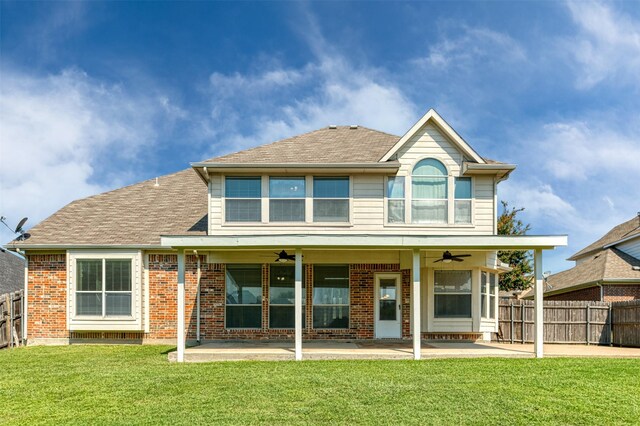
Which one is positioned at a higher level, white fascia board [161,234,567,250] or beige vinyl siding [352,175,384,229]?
beige vinyl siding [352,175,384,229]

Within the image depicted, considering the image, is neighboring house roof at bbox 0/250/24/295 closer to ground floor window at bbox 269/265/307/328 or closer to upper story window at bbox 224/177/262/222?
upper story window at bbox 224/177/262/222

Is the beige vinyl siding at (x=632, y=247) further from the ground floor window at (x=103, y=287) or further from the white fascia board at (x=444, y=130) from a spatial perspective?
the ground floor window at (x=103, y=287)

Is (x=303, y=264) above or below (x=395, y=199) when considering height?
below

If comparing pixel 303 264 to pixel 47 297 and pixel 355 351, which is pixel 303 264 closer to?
pixel 355 351

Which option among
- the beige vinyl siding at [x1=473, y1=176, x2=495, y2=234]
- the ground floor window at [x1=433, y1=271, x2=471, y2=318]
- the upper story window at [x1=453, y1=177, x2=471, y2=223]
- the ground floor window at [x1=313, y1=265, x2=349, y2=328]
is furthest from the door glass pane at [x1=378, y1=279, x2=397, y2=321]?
the beige vinyl siding at [x1=473, y1=176, x2=495, y2=234]

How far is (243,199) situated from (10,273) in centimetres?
1812

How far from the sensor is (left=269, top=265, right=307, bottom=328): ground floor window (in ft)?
49.1

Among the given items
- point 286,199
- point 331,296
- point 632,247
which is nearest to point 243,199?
point 286,199

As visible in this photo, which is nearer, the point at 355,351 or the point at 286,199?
the point at 355,351

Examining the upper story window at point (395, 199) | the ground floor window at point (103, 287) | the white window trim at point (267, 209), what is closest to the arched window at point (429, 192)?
the upper story window at point (395, 199)

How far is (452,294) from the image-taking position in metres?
15.1

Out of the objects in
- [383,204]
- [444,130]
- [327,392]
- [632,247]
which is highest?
[444,130]

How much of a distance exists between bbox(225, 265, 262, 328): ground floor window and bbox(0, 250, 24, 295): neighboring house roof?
49.3 ft

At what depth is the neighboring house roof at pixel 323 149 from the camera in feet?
48.8
